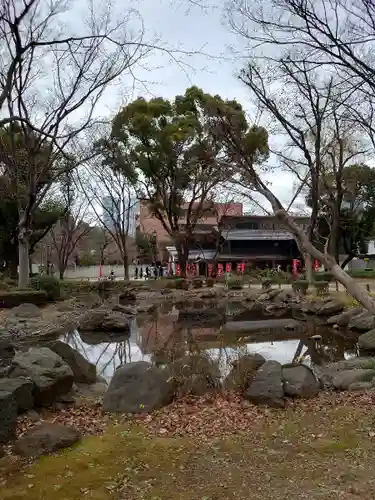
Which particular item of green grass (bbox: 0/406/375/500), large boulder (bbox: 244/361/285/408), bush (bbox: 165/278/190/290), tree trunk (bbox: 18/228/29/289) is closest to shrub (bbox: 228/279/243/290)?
bush (bbox: 165/278/190/290)

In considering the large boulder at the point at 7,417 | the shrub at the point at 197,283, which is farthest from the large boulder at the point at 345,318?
the shrub at the point at 197,283

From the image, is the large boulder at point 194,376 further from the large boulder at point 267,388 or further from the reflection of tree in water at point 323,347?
the reflection of tree in water at point 323,347

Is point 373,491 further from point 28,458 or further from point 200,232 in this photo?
point 200,232

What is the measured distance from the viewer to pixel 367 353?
11.1m

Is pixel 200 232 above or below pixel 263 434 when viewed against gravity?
above

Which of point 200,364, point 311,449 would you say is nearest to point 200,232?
point 200,364

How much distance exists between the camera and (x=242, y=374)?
6531 millimetres

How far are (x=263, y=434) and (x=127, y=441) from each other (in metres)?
1.39

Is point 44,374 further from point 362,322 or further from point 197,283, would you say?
point 197,283

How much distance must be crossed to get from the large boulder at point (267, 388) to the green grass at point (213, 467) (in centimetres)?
99

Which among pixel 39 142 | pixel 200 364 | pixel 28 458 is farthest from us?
pixel 39 142

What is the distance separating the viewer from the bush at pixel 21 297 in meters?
18.1

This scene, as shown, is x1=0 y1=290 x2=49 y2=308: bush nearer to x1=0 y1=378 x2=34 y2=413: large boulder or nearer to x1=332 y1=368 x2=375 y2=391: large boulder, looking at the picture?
x1=0 y1=378 x2=34 y2=413: large boulder

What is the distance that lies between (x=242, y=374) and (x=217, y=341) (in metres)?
6.16
